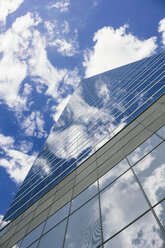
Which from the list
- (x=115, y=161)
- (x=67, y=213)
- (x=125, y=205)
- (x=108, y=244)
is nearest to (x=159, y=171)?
(x=125, y=205)

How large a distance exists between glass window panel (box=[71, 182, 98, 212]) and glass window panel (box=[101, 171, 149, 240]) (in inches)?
35.6

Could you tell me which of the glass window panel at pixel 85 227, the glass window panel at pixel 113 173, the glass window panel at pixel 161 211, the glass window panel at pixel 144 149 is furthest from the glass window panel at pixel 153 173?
the glass window panel at pixel 85 227

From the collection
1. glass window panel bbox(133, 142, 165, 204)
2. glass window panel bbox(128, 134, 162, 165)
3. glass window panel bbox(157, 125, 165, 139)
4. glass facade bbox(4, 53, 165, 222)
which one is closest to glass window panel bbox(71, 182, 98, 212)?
glass facade bbox(4, 53, 165, 222)

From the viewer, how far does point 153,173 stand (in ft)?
18.3

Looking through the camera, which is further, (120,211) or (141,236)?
(120,211)

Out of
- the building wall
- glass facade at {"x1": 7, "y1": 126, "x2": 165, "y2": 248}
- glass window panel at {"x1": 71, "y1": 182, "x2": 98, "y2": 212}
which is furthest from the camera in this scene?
glass window panel at {"x1": 71, "y1": 182, "x2": 98, "y2": 212}

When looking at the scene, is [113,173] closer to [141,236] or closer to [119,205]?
[119,205]

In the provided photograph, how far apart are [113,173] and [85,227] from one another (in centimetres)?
251

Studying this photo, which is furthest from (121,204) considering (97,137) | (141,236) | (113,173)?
(97,137)

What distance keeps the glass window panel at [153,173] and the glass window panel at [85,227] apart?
6.66 ft

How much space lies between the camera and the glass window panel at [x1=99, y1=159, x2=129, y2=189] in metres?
7.22

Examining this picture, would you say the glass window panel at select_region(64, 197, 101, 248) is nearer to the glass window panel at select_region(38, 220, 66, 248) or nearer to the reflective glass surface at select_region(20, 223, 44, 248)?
the glass window panel at select_region(38, 220, 66, 248)

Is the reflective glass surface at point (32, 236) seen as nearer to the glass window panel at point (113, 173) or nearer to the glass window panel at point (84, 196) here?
the glass window panel at point (84, 196)

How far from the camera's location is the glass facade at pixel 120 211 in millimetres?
4359
